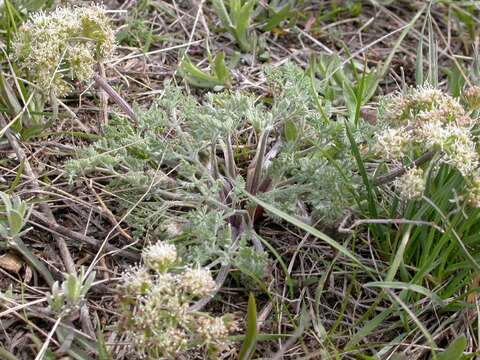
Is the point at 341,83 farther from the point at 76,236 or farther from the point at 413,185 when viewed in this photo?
the point at 76,236

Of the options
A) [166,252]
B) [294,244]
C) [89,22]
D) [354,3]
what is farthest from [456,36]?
[166,252]

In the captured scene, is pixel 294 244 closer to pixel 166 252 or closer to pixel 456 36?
pixel 166 252

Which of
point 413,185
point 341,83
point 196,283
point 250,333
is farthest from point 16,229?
point 341,83

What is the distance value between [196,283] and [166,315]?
0.13 m

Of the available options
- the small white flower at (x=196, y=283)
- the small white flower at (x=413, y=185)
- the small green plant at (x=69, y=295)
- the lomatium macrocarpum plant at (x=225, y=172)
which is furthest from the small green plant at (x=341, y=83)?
the small green plant at (x=69, y=295)

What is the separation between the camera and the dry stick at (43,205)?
247 centimetres

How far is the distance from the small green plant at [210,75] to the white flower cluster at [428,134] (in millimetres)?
1130

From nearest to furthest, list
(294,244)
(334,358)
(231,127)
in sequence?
1. (334,358)
2. (231,127)
3. (294,244)

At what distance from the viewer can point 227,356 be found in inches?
89.7

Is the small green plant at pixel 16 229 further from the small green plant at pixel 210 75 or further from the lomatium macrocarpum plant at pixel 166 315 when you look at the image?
the small green plant at pixel 210 75

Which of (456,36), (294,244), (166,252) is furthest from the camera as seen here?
(456,36)

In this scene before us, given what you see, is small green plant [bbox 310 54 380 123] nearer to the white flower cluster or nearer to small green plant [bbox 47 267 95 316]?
the white flower cluster

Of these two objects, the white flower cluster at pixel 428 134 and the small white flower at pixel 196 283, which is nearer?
the small white flower at pixel 196 283

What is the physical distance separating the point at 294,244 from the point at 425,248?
0.53 m
